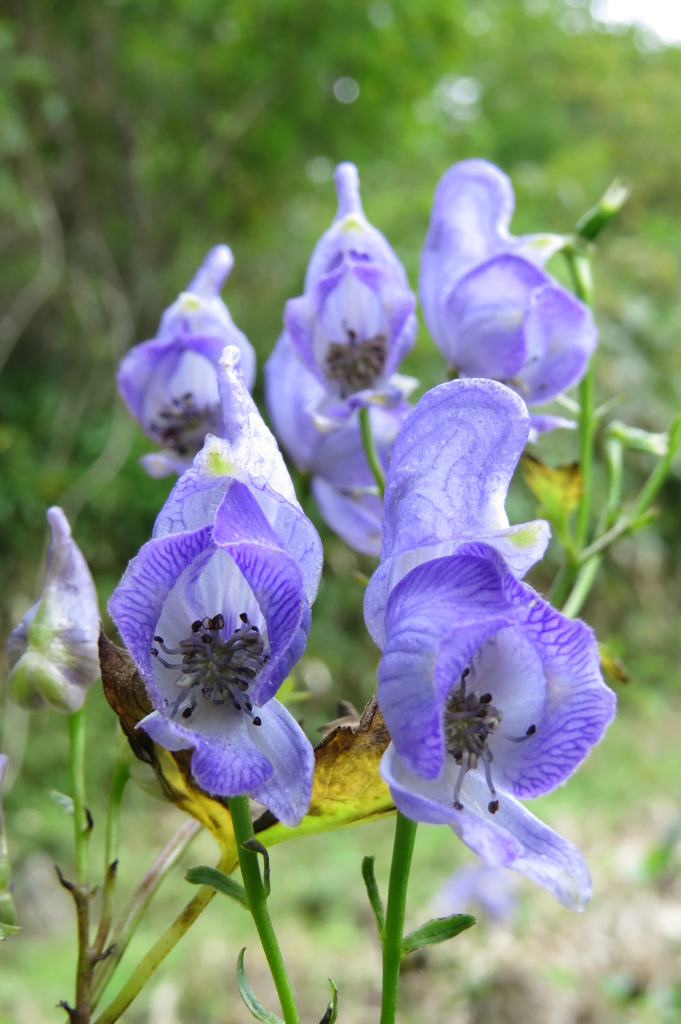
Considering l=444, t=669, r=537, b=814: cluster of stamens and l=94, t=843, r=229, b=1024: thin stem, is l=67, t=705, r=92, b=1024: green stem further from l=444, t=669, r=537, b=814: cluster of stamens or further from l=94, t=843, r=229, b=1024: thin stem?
l=444, t=669, r=537, b=814: cluster of stamens

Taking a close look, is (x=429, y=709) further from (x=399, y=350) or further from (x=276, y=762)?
(x=399, y=350)

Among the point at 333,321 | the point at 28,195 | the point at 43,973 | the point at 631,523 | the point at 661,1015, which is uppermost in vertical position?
the point at 333,321

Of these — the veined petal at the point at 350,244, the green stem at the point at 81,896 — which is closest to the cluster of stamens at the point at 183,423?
the veined petal at the point at 350,244

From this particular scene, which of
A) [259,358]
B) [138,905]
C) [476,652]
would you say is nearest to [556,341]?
[476,652]

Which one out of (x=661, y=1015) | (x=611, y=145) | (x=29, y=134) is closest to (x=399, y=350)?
(x=661, y=1015)

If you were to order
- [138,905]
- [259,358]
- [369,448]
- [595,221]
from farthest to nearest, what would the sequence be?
[259,358] → [595,221] → [369,448] → [138,905]

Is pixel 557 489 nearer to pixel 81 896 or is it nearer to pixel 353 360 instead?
pixel 353 360

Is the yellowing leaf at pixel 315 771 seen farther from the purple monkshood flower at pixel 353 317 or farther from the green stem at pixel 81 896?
the purple monkshood flower at pixel 353 317
